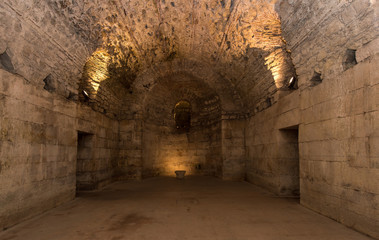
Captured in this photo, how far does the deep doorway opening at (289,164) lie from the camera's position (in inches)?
244

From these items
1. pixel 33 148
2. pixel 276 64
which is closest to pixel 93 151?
pixel 33 148

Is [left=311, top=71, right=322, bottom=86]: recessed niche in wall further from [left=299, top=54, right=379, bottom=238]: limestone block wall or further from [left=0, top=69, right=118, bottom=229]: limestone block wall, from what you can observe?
[left=0, top=69, right=118, bottom=229]: limestone block wall

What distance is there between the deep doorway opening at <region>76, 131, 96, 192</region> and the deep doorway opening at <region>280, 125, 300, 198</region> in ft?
18.4

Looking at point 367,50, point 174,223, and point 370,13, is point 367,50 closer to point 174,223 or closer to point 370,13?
point 370,13

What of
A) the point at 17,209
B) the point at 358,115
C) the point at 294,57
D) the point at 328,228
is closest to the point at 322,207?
the point at 328,228

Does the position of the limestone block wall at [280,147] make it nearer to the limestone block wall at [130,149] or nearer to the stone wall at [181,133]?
the stone wall at [181,133]

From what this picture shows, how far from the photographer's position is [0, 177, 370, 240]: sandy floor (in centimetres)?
343

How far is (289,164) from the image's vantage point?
20.5ft

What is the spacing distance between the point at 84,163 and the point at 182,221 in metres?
4.28

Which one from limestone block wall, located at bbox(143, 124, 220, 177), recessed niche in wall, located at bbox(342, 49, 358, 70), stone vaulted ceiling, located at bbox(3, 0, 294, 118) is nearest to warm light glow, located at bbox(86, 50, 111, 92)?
stone vaulted ceiling, located at bbox(3, 0, 294, 118)

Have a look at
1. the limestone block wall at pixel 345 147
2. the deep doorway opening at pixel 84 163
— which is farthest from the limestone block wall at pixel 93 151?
the limestone block wall at pixel 345 147

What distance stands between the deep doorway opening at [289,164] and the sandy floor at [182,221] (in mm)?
592

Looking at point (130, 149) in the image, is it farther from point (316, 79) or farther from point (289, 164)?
point (316, 79)

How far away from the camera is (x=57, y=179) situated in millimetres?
5078
